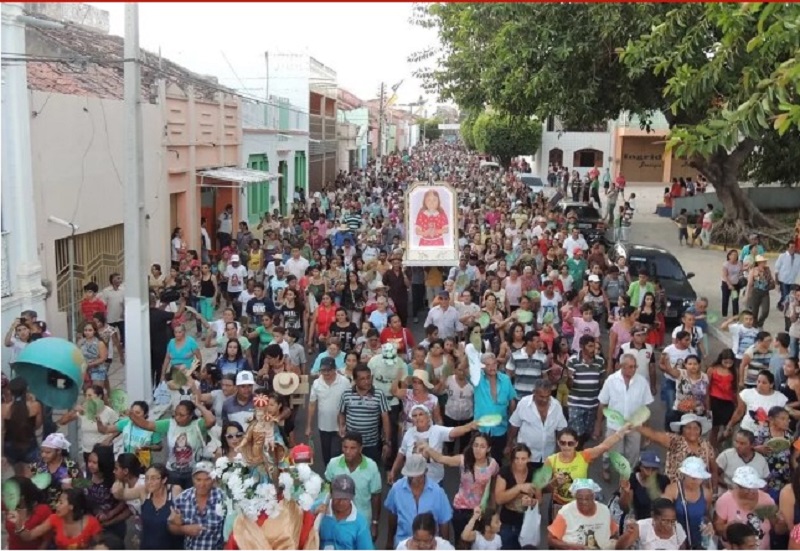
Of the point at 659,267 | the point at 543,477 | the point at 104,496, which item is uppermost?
the point at 659,267

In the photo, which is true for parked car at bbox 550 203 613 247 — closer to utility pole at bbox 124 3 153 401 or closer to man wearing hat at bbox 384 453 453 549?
utility pole at bbox 124 3 153 401

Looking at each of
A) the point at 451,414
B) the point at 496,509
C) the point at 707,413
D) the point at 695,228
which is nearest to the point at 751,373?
the point at 707,413

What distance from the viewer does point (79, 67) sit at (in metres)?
15.8

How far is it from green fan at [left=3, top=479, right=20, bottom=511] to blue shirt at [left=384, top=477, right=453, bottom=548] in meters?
2.40

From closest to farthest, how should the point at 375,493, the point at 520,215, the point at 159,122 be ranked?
1. the point at 375,493
2. the point at 159,122
3. the point at 520,215

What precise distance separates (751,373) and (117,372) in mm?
7925

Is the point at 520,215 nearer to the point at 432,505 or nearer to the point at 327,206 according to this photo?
the point at 327,206

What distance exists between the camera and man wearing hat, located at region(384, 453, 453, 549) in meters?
5.79

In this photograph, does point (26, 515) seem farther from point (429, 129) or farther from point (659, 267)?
point (429, 129)

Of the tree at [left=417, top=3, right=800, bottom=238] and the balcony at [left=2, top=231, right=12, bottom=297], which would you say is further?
the tree at [left=417, top=3, right=800, bottom=238]

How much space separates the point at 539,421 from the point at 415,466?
4.74 ft

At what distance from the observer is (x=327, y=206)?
26781mm

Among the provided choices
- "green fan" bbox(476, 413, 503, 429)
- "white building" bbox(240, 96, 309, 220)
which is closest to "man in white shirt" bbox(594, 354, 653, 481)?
"green fan" bbox(476, 413, 503, 429)

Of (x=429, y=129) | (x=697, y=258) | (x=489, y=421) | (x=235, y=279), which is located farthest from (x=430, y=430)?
(x=429, y=129)
